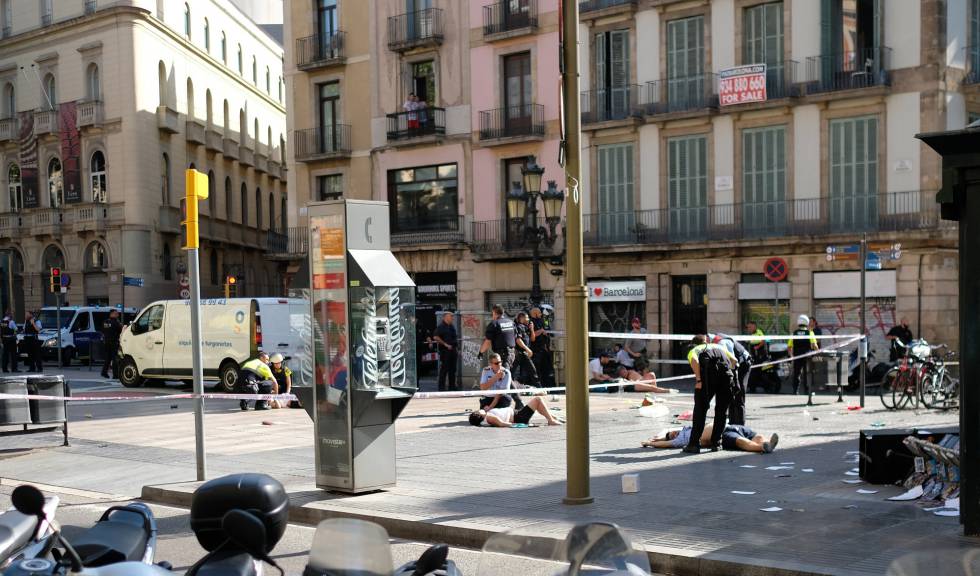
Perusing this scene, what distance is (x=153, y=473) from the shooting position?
38.1ft

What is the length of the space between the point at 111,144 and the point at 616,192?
2507cm

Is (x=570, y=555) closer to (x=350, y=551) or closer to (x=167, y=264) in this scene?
(x=350, y=551)

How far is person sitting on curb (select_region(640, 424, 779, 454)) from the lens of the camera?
40.4 feet

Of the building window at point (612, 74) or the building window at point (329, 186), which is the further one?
the building window at point (329, 186)

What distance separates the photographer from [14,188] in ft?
164

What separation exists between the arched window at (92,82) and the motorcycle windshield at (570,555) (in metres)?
48.1

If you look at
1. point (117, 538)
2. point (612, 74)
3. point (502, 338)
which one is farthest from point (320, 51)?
point (117, 538)

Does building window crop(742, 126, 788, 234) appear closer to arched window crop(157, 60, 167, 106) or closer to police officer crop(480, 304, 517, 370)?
police officer crop(480, 304, 517, 370)

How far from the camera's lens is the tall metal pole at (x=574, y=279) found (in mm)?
8656

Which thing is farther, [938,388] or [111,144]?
[111,144]

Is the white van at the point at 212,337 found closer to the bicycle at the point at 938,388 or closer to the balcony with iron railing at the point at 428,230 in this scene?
the balcony with iron railing at the point at 428,230

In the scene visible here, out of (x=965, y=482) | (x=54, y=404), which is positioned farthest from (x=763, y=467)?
(x=54, y=404)

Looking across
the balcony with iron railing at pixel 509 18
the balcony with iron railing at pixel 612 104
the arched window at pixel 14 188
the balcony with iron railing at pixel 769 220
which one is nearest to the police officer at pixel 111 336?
the balcony with iron railing at pixel 769 220

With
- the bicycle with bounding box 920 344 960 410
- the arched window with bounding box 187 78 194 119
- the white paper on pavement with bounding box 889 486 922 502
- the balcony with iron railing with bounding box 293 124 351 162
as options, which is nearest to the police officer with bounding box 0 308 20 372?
the balcony with iron railing with bounding box 293 124 351 162
